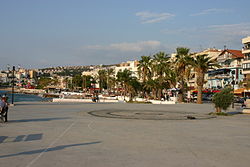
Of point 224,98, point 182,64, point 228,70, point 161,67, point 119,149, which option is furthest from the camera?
point 228,70

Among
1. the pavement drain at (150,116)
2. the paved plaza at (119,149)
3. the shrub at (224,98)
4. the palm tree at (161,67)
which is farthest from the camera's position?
the palm tree at (161,67)

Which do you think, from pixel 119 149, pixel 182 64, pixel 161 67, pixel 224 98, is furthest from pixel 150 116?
pixel 161 67

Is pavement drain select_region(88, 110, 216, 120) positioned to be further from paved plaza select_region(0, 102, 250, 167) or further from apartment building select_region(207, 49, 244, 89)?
apartment building select_region(207, 49, 244, 89)

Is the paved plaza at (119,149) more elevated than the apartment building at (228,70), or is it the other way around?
the apartment building at (228,70)

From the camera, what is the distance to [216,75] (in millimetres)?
83812

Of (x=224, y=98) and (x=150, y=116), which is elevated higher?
(x=224, y=98)

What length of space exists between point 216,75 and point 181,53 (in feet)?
100

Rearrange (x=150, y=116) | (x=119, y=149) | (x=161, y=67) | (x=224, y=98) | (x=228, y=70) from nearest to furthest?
(x=119, y=149)
(x=150, y=116)
(x=224, y=98)
(x=161, y=67)
(x=228, y=70)

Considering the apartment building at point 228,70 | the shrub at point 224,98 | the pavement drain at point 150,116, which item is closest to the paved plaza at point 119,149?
the pavement drain at point 150,116

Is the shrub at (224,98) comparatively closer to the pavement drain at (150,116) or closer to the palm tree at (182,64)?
the pavement drain at (150,116)

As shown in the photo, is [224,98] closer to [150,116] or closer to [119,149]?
[150,116]

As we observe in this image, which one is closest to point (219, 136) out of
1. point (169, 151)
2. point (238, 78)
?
point (169, 151)

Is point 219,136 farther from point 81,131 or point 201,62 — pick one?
point 201,62

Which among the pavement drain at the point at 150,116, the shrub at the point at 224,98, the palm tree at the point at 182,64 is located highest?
the palm tree at the point at 182,64
